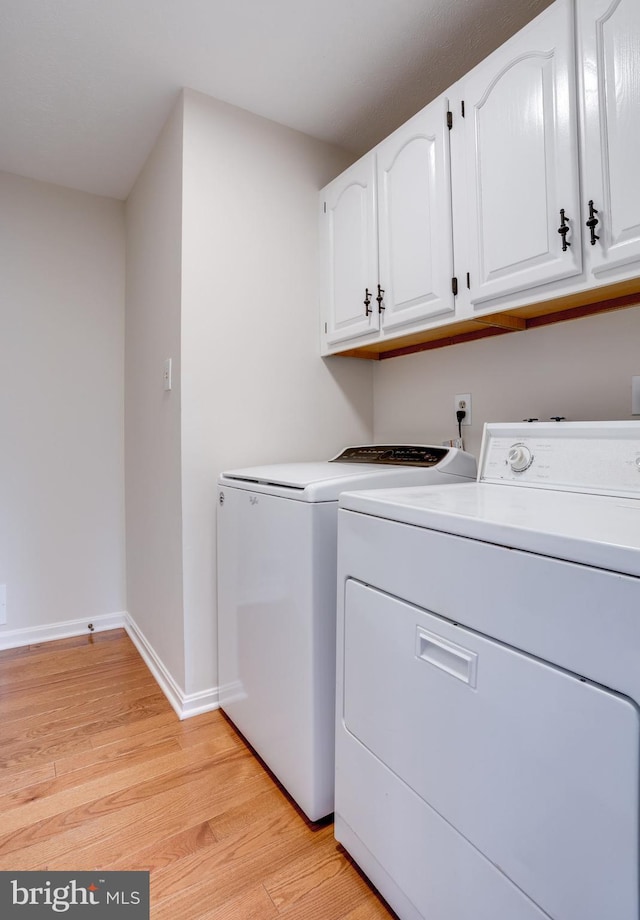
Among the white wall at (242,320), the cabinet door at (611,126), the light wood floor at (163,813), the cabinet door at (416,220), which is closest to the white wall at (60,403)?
the light wood floor at (163,813)

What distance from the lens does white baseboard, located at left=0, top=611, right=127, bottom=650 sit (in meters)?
2.39

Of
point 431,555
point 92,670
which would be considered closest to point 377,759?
point 431,555

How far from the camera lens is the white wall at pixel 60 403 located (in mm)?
2398

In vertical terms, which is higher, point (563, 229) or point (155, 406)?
point (563, 229)

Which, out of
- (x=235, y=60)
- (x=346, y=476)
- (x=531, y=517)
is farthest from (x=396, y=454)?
(x=235, y=60)

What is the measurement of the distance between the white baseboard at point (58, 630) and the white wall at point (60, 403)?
0.03m

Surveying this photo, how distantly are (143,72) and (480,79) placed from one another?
1.20 metres

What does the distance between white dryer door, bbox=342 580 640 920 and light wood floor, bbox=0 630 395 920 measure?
1.01 feet

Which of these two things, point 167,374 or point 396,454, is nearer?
point 396,454

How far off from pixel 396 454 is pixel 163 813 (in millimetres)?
1323

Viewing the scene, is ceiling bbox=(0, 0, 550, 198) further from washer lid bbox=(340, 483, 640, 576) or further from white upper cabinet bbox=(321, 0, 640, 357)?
washer lid bbox=(340, 483, 640, 576)

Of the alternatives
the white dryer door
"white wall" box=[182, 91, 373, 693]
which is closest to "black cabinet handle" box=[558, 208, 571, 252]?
the white dryer door

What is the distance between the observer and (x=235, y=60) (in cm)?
165

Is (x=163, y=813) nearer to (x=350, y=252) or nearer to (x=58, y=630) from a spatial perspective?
(x=58, y=630)
